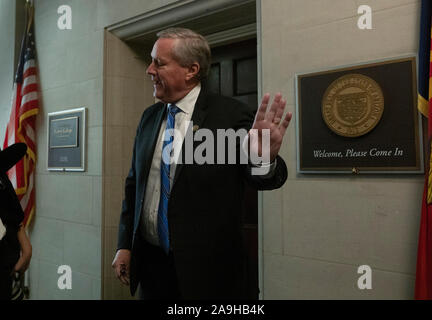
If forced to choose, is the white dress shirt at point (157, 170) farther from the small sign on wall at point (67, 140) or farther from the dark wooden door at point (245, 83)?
the small sign on wall at point (67, 140)

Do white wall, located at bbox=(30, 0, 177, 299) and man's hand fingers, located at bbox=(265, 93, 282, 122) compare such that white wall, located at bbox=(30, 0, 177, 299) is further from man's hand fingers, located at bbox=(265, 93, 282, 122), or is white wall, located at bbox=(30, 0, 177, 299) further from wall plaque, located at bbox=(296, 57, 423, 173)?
man's hand fingers, located at bbox=(265, 93, 282, 122)

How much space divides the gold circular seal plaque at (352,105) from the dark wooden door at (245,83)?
72 cm

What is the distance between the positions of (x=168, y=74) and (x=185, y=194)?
48cm

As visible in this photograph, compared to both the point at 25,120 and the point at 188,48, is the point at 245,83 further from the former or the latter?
the point at 25,120

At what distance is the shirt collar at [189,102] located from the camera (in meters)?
1.50


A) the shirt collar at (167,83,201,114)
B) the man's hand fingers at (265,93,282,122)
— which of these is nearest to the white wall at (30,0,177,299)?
the shirt collar at (167,83,201,114)

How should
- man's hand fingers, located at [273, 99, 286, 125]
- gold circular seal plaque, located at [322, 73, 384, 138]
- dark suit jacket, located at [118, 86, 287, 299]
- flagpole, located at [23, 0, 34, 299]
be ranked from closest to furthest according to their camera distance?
man's hand fingers, located at [273, 99, 286, 125], dark suit jacket, located at [118, 86, 287, 299], gold circular seal plaque, located at [322, 73, 384, 138], flagpole, located at [23, 0, 34, 299]

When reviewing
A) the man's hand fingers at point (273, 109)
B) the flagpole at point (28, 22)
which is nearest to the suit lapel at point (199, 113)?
the man's hand fingers at point (273, 109)

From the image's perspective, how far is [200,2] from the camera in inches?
90.8

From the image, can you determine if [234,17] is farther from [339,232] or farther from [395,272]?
[395,272]

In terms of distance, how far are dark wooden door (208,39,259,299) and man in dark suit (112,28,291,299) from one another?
88 centimetres

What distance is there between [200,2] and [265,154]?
150 centimetres

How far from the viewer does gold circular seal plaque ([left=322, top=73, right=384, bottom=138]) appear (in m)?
1.60
